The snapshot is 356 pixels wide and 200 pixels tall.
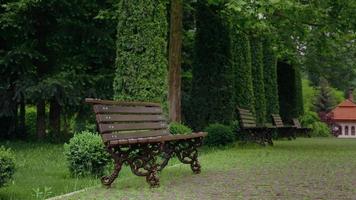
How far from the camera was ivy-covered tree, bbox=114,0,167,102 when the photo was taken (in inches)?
480

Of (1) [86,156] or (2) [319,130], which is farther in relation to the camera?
(2) [319,130]

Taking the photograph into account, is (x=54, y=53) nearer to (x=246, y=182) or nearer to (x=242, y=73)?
(x=242, y=73)

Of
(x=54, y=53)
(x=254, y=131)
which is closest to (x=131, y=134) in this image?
(x=254, y=131)

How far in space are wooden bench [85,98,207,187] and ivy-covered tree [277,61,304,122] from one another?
881 inches

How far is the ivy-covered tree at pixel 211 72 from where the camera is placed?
57.6 feet

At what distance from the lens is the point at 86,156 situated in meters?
8.20

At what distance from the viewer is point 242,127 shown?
15.9 m

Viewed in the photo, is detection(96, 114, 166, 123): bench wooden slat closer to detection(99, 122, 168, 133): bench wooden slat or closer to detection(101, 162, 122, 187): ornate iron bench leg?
detection(99, 122, 168, 133): bench wooden slat

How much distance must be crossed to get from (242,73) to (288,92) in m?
11.3

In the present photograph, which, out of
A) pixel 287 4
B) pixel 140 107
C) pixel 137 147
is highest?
pixel 287 4

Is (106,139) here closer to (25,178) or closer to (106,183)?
(106,183)

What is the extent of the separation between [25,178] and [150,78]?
185 inches

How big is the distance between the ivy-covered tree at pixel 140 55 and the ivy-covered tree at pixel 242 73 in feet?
24.8

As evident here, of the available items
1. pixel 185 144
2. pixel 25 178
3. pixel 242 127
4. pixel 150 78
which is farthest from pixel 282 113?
pixel 25 178
